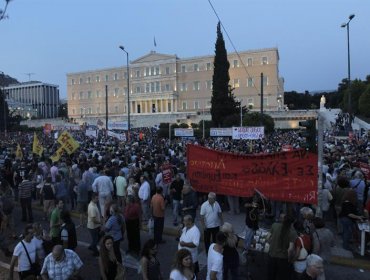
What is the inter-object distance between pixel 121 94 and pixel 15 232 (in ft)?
364

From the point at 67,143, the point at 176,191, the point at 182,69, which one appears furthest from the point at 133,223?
the point at 182,69

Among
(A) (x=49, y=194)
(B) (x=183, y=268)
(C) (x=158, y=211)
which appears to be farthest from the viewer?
(A) (x=49, y=194)

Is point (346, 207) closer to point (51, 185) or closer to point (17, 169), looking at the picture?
point (51, 185)

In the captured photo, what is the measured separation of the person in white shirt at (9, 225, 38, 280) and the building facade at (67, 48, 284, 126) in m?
90.1

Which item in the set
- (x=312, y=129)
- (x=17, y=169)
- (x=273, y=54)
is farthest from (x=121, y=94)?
(x=312, y=129)

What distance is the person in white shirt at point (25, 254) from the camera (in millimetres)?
6664

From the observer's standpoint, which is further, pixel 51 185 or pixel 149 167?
pixel 149 167

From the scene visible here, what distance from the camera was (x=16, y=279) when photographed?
7359 millimetres

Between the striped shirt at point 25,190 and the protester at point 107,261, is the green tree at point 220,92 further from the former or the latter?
the protester at point 107,261

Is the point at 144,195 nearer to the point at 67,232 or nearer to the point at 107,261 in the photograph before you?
Result: the point at 67,232

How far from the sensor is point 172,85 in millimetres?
112875

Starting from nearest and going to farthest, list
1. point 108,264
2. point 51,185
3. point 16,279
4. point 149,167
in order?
point 108,264, point 16,279, point 51,185, point 149,167

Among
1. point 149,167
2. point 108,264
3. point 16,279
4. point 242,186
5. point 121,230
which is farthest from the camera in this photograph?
point 149,167

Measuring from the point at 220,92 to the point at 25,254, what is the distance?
2101 inches
